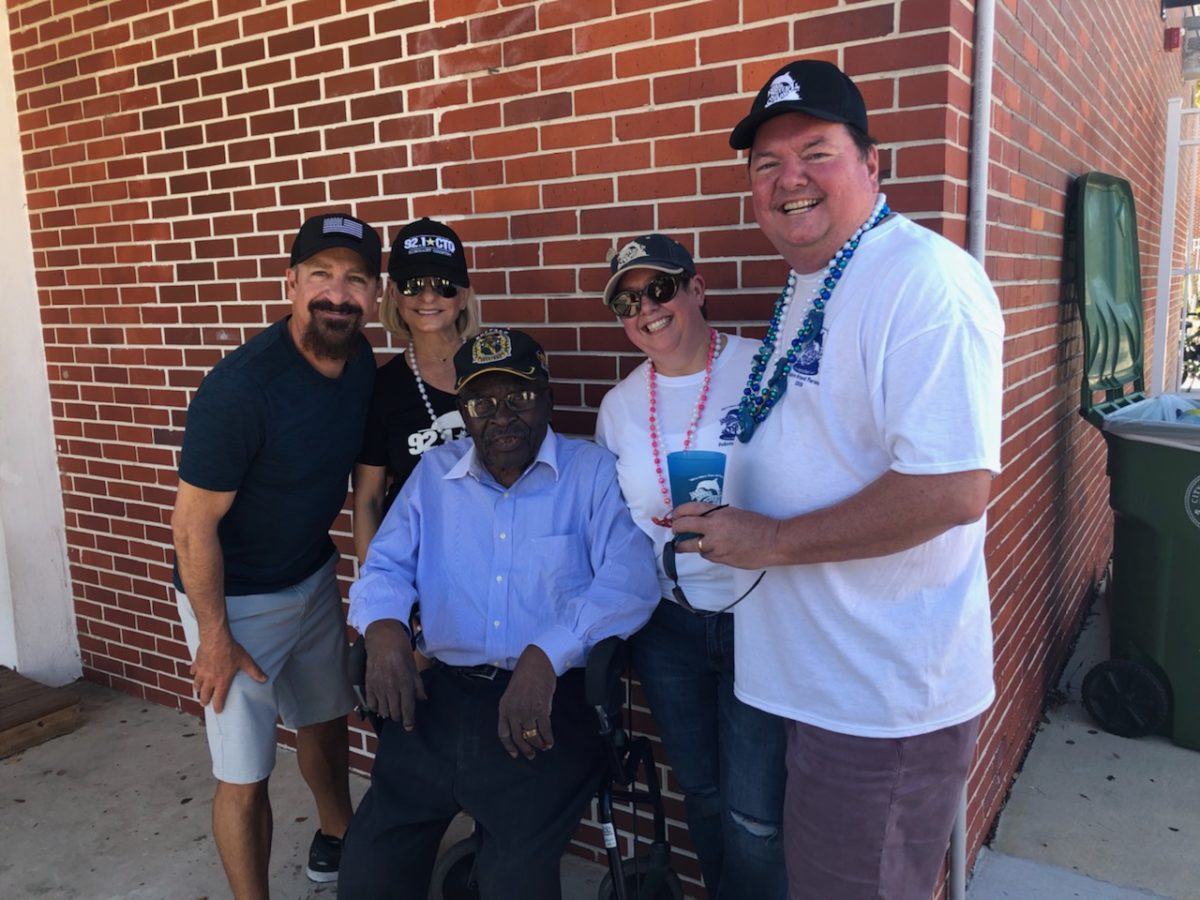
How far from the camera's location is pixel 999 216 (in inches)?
109

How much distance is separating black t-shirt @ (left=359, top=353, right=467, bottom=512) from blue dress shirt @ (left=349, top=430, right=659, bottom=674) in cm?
19

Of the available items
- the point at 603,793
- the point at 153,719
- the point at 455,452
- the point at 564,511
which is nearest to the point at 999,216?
the point at 564,511

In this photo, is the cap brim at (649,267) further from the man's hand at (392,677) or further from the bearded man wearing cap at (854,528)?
the man's hand at (392,677)

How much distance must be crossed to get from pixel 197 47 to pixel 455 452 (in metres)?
2.28

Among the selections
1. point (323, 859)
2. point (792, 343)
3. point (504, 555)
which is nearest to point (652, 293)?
point (792, 343)

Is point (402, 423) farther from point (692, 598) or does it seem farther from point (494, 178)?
point (692, 598)

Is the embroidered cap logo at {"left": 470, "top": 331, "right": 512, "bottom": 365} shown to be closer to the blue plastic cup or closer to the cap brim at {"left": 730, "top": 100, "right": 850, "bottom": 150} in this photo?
the blue plastic cup

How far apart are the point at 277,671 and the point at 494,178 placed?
5.66ft

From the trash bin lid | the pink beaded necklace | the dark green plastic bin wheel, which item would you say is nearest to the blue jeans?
the pink beaded necklace

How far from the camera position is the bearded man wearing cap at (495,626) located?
232 cm

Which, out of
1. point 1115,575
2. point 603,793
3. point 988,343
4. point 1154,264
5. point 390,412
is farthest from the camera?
point 1154,264

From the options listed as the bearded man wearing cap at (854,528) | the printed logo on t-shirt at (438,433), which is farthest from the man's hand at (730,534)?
the printed logo on t-shirt at (438,433)

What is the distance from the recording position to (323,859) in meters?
3.15

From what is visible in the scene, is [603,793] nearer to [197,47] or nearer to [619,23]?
[619,23]
